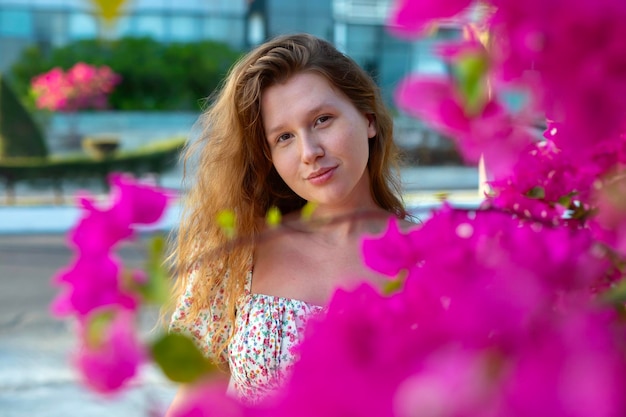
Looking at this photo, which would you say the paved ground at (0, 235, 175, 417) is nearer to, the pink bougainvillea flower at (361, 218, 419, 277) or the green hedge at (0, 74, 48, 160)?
the pink bougainvillea flower at (361, 218, 419, 277)

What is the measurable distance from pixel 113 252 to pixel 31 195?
15032 millimetres

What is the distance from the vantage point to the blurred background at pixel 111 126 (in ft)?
14.2

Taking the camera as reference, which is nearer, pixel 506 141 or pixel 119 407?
pixel 506 141

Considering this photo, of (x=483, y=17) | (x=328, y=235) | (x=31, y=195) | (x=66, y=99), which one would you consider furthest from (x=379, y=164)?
(x=66, y=99)

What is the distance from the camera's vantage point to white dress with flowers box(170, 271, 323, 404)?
157 cm

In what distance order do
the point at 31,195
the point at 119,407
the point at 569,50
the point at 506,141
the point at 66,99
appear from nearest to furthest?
the point at 569,50, the point at 506,141, the point at 119,407, the point at 31,195, the point at 66,99

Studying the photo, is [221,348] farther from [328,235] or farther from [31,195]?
[31,195]

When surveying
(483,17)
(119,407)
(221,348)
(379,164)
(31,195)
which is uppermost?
(483,17)

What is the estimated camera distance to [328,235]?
174cm

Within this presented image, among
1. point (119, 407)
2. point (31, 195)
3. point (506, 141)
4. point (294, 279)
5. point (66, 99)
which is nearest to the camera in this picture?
point (506, 141)

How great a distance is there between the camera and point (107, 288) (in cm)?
47

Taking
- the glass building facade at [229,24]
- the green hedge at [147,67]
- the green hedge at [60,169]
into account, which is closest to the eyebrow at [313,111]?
the green hedge at [60,169]

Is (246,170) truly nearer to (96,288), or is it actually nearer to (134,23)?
(96,288)

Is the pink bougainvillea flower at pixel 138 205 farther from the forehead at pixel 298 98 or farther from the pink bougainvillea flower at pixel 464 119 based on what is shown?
the forehead at pixel 298 98
